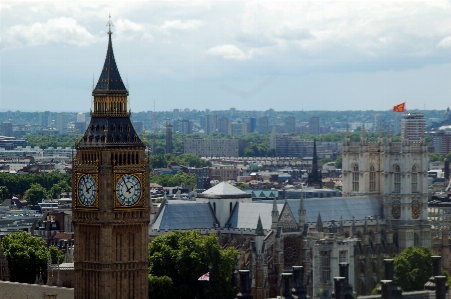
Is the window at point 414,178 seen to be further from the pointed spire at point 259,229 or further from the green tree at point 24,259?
the green tree at point 24,259

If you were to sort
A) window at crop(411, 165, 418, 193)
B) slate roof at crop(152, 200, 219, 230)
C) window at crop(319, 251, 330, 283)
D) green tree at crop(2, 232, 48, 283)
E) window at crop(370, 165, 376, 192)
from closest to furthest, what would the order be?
1. green tree at crop(2, 232, 48, 283)
2. window at crop(319, 251, 330, 283)
3. slate roof at crop(152, 200, 219, 230)
4. window at crop(411, 165, 418, 193)
5. window at crop(370, 165, 376, 192)

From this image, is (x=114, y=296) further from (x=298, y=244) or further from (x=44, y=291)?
(x=298, y=244)

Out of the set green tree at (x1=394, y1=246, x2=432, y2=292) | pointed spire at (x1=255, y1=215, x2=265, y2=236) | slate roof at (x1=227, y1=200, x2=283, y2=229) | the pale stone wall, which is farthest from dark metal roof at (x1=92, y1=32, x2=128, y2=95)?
slate roof at (x1=227, y1=200, x2=283, y2=229)

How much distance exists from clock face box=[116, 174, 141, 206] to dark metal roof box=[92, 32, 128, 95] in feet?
14.0

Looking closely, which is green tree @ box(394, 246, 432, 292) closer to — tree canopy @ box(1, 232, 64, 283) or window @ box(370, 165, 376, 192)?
tree canopy @ box(1, 232, 64, 283)

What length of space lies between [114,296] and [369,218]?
74.4m

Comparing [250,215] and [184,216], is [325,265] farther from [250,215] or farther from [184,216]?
[250,215]

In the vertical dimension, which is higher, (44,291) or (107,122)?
(107,122)

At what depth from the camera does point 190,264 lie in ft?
380

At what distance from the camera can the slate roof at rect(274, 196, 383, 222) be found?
15000 cm

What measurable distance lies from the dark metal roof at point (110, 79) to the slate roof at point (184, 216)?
179ft

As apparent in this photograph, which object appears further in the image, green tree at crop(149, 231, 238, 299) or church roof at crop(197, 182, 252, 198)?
church roof at crop(197, 182, 252, 198)

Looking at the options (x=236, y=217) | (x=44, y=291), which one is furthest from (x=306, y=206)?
(x=44, y=291)

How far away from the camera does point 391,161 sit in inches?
6280
